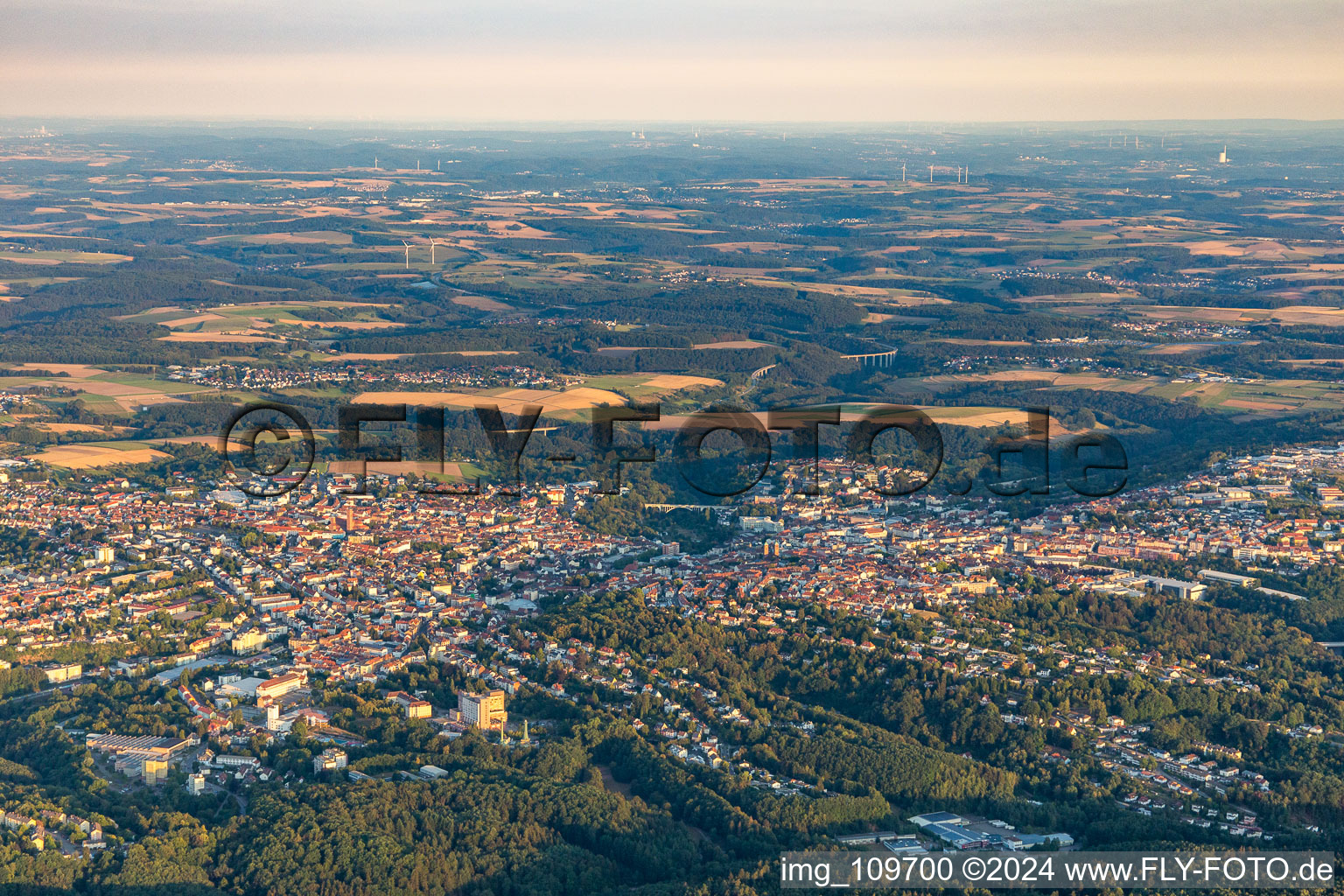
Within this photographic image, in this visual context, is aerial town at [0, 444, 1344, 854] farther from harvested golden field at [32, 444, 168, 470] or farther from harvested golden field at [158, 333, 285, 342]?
harvested golden field at [158, 333, 285, 342]

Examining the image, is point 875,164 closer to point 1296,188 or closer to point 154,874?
point 1296,188

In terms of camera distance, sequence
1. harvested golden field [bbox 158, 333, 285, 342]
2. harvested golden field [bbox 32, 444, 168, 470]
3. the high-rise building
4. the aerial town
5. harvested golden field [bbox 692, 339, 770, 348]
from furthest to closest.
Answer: harvested golden field [bbox 692, 339, 770, 348], harvested golden field [bbox 158, 333, 285, 342], harvested golden field [bbox 32, 444, 168, 470], the high-rise building, the aerial town

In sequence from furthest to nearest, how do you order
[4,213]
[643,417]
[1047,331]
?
1. [4,213]
2. [1047,331]
3. [643,417]

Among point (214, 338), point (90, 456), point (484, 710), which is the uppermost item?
point (214, 338)

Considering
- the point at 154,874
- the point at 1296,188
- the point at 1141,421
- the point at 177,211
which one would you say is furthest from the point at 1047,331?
the point at 1296,188

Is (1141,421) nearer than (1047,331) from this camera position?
Yes

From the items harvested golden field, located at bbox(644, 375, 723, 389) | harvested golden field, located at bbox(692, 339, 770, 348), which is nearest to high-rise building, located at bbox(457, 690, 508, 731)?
harvested golden field, located at bbox(644, 375, 723, 389)

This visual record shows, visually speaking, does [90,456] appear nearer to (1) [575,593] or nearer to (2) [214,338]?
(1) [575,593]

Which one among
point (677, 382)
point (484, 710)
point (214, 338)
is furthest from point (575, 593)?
point (214, 338)
